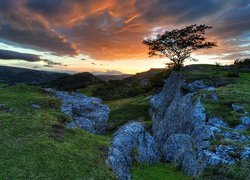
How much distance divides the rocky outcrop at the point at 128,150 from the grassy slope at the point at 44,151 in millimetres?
1049

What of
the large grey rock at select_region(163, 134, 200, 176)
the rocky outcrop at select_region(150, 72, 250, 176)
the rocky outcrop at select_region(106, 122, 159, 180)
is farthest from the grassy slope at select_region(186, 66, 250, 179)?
the rocky outcrop at select_region(106, 122, 159, 180)

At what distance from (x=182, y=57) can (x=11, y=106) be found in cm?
6264

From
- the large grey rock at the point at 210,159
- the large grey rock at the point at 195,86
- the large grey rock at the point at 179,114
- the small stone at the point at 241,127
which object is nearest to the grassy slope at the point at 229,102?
the small stone at the point at 241,127

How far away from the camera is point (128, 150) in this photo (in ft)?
87.9

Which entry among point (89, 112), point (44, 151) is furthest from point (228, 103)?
point (44, 151)

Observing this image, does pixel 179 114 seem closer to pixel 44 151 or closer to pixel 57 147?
pixel 57 147

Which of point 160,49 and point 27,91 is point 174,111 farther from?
point 160,49

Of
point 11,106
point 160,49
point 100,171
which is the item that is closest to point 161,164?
point 100,171

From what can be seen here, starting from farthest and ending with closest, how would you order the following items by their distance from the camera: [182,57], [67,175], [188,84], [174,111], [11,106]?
[182,57] → [188,84] → [174,111] → [11,106] → [67,175]

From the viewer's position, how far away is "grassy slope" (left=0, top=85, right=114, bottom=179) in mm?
18859

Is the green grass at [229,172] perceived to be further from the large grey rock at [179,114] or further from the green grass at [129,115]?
the green grass at [129,115]

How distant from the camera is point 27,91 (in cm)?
4609

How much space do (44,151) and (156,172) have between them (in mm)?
10732

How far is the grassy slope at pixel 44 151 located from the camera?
18859 mm
